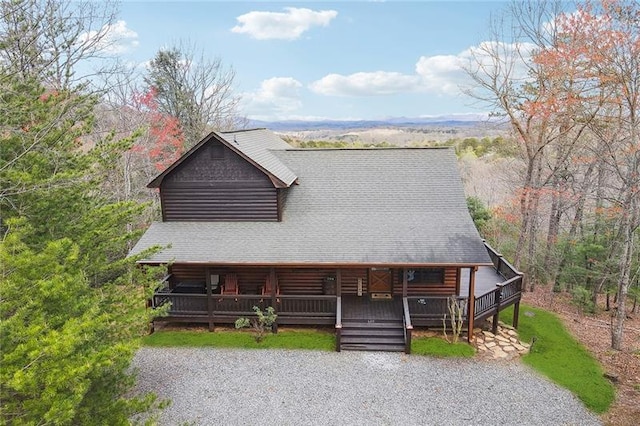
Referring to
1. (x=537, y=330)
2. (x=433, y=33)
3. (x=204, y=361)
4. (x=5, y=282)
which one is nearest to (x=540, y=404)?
(x=537, y=330)

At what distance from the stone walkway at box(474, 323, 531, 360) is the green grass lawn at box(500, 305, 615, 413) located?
A: 0.91 ft

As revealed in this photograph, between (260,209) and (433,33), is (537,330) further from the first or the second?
(433,33)

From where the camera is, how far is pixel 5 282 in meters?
5.62

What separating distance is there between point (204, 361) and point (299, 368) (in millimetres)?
2993

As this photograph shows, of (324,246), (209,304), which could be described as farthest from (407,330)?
(209,304)

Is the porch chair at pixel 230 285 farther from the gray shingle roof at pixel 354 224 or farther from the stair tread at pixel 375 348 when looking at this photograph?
the stair tread at pixel 375 348

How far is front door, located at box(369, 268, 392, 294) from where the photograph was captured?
15016 mm

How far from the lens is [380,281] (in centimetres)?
1509

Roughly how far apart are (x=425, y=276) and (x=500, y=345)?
330cm

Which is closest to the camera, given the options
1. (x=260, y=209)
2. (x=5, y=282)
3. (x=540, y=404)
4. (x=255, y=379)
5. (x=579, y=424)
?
(x=5, y=282)

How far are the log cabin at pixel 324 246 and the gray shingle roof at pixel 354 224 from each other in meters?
0.05

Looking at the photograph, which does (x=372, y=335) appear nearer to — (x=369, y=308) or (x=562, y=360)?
(x=369, y=308)

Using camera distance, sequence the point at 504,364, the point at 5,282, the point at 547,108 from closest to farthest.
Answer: the point at 5,282 < the point at 504,364 < the point at 547,108

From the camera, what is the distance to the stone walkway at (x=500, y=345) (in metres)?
12.5
